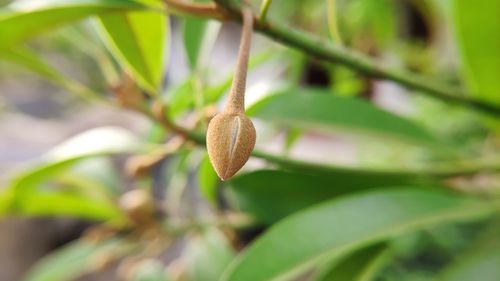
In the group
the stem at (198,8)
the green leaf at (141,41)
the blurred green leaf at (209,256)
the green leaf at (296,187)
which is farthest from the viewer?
the blurred green leaf at (209,256)

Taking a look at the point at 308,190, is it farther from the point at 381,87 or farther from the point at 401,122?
the point at 381,87

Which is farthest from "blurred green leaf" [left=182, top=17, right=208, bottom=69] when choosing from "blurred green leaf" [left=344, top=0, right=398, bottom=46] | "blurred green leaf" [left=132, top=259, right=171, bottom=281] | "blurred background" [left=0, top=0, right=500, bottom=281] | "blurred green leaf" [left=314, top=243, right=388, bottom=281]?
"blurred green leaf" [left=344, top=0, right=398, bottom=46]

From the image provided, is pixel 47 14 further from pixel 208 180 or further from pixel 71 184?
pixel 71 184

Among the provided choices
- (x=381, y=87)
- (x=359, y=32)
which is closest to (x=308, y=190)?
(x=359, y=32)

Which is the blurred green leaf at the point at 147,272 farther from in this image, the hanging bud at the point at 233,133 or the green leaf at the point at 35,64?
the hanging bud at the point at 233,133

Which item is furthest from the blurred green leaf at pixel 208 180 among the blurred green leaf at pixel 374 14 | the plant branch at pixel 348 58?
the blurred green leaf at pixel 374 14

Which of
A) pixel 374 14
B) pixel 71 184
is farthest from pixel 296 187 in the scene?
pixel 374 14
